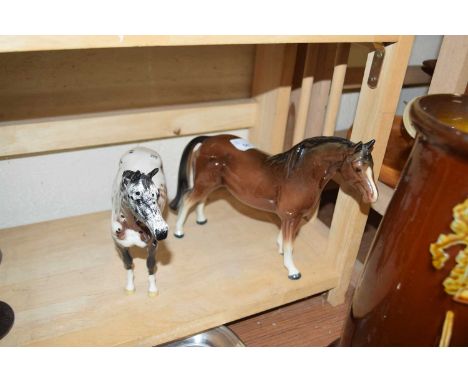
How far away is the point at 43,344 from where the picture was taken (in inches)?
24.1

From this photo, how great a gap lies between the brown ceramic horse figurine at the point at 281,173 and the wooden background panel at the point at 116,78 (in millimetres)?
139

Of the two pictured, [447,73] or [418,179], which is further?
[447,73]

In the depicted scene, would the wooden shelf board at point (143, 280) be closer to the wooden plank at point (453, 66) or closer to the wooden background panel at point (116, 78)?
the wooden background panel at point (116, 78)

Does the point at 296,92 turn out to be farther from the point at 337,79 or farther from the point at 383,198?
the point at 383,198

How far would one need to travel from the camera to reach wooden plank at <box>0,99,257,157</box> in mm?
735

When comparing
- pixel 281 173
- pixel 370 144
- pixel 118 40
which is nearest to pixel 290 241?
pixel 281 173

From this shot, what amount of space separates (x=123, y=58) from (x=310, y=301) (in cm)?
55

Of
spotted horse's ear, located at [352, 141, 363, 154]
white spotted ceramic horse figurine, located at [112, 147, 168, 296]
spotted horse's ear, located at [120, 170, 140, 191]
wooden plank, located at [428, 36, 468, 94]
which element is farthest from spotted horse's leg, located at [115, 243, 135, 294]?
wooden plank, located at [428, 36, 468, 94]

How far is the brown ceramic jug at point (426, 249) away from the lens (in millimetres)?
271

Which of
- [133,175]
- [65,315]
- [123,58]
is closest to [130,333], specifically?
[65,315]

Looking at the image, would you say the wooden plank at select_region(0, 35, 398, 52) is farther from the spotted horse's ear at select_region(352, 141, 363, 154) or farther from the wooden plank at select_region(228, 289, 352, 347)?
the wooden plank at select_region(228, 289, 352, 347)

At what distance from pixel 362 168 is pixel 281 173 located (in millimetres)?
133

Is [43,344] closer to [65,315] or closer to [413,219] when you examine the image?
[65,315]
